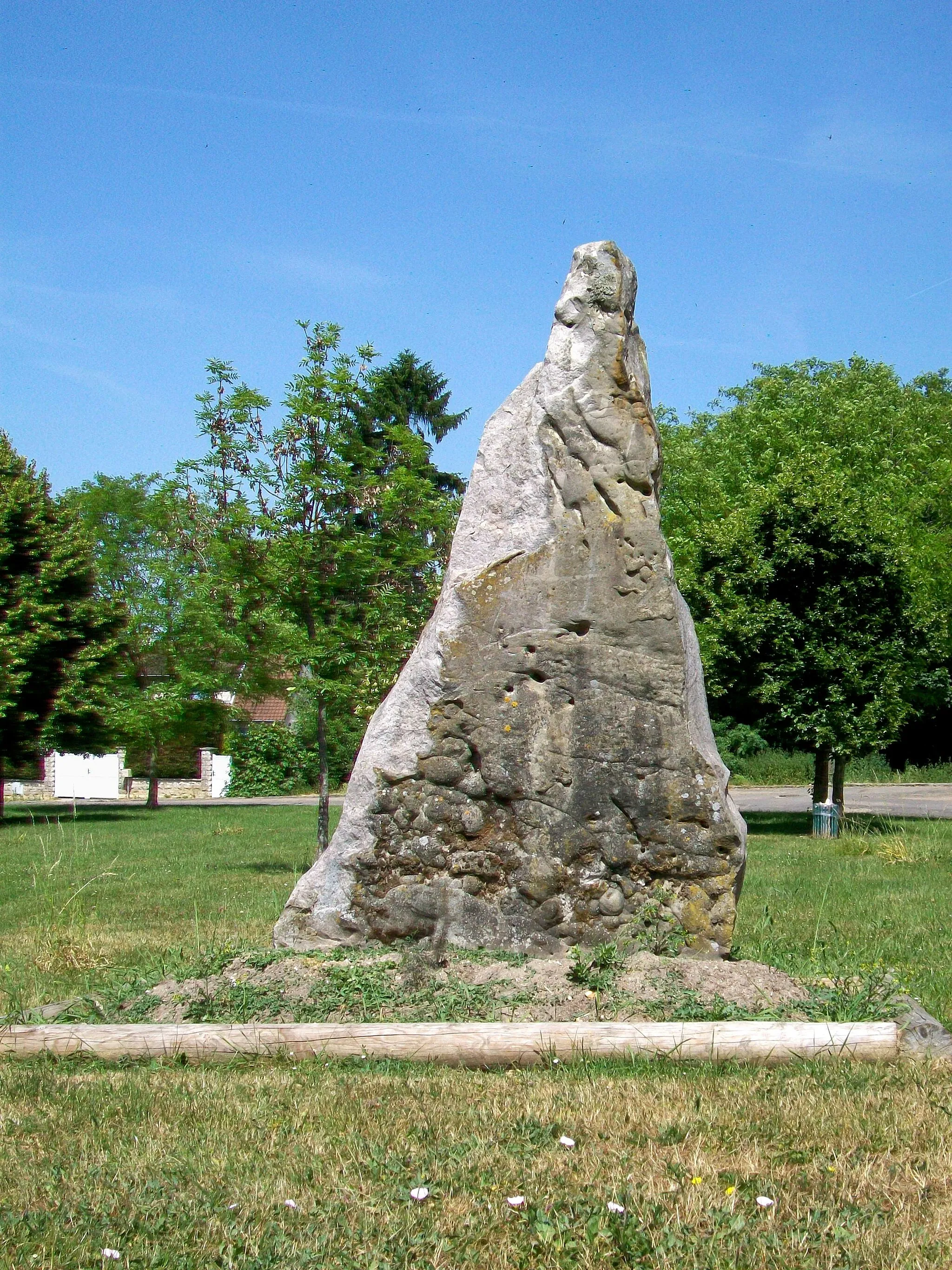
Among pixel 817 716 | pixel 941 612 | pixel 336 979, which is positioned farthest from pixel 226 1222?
pixel 941 612

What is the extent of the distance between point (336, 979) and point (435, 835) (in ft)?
3.43

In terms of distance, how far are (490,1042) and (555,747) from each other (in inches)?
77.5

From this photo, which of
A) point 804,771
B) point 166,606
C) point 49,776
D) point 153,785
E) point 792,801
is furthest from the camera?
point 49,776

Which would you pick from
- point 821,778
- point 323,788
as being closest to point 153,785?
point 821,778

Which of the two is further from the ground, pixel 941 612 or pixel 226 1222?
pixel 941 612

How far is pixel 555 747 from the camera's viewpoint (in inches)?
266

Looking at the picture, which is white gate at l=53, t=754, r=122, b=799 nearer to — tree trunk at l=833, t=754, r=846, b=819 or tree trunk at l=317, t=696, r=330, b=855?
tree trunk at l=833, t=754, r=846, b=819

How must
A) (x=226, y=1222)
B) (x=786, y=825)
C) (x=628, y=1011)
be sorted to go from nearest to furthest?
(x=226, y=1222)
(x=628, y=1011)
(x=786, y=825)

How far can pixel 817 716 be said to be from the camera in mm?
18484

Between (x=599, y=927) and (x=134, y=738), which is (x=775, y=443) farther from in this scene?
(x=599, y=927)

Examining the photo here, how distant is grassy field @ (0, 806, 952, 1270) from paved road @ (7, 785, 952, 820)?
51.3ft

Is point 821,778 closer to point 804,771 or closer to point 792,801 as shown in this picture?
point 792,801

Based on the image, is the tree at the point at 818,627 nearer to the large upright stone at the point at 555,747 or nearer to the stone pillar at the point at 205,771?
the large upright stone at the point at 555,747

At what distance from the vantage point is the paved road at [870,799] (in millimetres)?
23375
